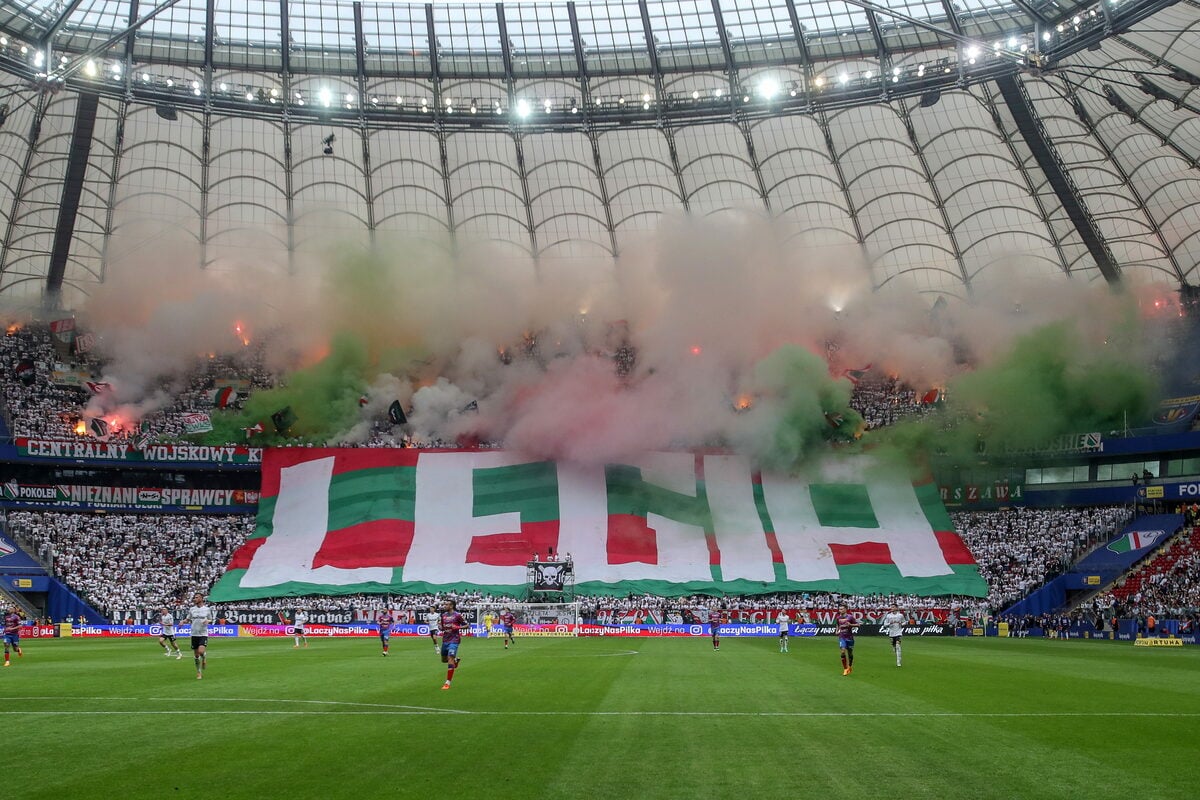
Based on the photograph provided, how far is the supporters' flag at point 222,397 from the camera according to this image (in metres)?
74.7

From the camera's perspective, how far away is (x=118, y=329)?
74.0 m

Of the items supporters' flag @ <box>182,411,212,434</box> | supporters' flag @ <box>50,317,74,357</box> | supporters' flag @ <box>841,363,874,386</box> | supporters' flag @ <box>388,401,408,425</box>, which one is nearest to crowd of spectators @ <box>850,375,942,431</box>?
supporters' flag @ <box>841,363,874,386</box>

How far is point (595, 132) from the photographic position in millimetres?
64062

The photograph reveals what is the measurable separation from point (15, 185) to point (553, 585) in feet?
132

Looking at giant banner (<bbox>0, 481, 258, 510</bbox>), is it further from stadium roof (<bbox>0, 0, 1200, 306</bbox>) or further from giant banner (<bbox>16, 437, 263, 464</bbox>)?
stadium roof (<bbox>0, 0, 1200, 306</bbox>)

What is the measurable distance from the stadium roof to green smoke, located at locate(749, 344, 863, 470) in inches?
332

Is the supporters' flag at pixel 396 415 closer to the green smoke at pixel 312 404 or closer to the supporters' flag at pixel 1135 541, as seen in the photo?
the green smoke at pixel 312 404

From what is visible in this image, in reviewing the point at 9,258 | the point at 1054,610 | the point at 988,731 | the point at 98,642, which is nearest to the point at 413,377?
the point at 9,258

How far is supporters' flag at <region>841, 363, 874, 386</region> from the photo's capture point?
3039 inches

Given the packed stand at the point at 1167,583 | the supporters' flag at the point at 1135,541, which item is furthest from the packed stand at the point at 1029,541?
the packed stand at the point at 1167,583

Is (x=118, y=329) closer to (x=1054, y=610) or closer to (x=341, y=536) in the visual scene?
(x=341, y=536)

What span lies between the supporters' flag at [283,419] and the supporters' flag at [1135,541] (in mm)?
53643

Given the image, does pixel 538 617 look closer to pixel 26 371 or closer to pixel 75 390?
pixel 75 390

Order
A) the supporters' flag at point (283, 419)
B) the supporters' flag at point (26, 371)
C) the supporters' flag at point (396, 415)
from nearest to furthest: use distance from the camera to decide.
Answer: the supporters' flag at point (26, 371), the supporters' flag at point (283, 419), the supporters' flag at point (396, 415)
